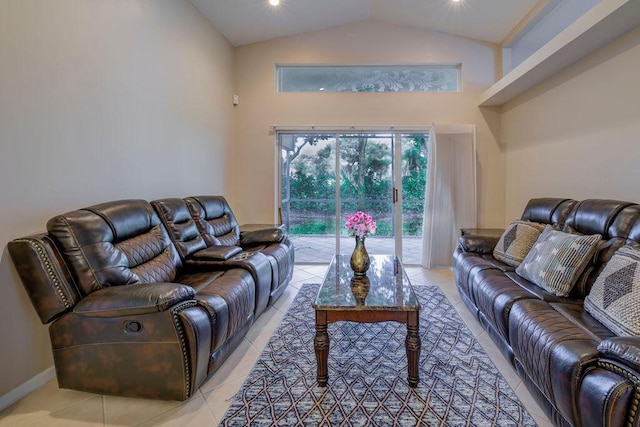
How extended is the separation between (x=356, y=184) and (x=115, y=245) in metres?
3.27

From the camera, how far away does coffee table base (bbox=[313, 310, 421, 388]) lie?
1.75 meters

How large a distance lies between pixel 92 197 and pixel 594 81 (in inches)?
164

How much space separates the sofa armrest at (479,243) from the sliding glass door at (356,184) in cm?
139

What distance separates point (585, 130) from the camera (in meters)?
2.76

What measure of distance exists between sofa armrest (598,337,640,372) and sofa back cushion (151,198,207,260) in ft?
8.69

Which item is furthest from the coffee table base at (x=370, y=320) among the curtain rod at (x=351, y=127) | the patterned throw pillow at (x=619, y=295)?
the curtain rod at (x=351, y=127)

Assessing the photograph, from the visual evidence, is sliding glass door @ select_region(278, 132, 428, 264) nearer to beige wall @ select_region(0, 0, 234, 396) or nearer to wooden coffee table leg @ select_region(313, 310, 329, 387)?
beige wall @ select_region(0, 0, 234, 396)

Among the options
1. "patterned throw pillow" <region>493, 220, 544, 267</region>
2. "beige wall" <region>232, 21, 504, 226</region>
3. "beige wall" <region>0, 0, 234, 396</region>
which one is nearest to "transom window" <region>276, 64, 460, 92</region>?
"beige wall" <region>232, 21, 504, 226</region>

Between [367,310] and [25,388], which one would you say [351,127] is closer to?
[367,310]

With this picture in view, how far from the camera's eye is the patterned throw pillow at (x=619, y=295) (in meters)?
1.44

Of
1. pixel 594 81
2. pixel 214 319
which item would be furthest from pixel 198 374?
pixel 594 81

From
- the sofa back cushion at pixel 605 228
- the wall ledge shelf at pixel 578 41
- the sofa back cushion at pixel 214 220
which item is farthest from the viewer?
the sofa back cushion at pixel 214 220

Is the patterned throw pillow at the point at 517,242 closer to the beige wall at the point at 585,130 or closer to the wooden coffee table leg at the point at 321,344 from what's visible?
the beige wall at the point at 585,130

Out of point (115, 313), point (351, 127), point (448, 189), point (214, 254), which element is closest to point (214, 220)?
point (214, 254)
